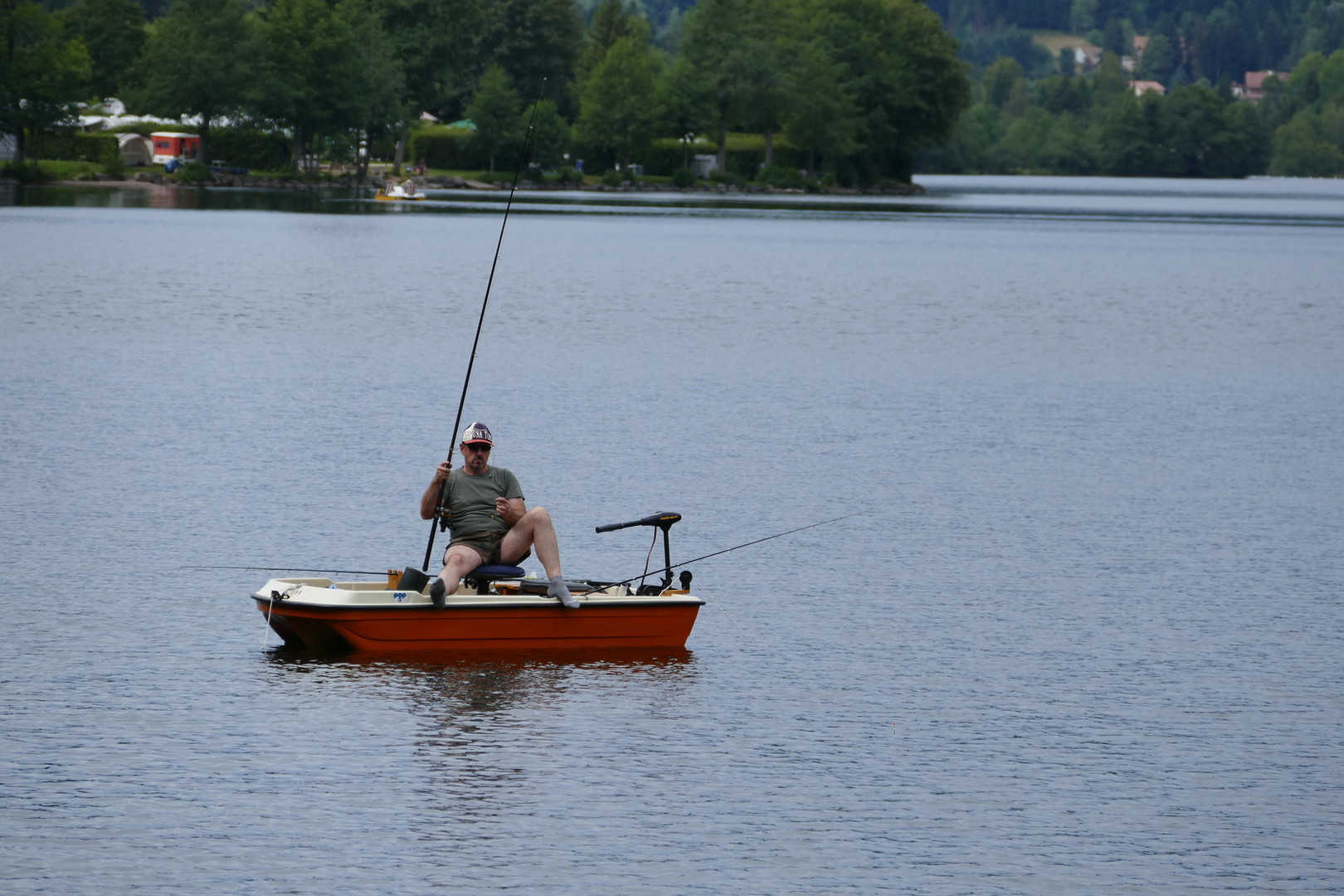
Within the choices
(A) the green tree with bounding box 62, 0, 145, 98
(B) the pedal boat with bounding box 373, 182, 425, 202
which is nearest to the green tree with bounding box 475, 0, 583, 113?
(A) the green tree with bounding box 62, 0, 145, 98

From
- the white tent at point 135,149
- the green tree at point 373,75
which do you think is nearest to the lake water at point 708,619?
the white tent at point 135,149

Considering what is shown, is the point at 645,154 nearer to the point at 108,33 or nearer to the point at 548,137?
the point at 548,137

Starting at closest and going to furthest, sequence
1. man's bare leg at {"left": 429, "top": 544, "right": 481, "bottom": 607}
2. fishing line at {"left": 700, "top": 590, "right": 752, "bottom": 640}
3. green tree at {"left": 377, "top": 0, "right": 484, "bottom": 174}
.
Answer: man's bare leg at {"left": 429, "top": 544, "right": 481, "bottom": 607} < fishing line at {"left": 700, "top": 590, "right": 752, "bottom": 640} < green tree at {"left": 377, "top": 0, "right": 484, "bottom": 174}

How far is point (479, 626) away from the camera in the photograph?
1605 cm

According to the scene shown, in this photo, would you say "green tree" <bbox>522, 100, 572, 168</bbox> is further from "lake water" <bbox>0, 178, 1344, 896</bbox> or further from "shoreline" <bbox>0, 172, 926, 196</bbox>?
"lake water" <bbox>0, 178, 1344, 896</bbox>

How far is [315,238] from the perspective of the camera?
81125 mm

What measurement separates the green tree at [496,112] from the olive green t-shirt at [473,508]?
436ft

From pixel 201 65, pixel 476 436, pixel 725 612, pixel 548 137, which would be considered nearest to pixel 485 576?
pixel 476 436

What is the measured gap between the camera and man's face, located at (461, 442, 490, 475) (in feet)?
54.9

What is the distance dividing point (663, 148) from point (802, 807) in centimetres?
15846

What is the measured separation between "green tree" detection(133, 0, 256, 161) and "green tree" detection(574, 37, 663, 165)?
101 feet

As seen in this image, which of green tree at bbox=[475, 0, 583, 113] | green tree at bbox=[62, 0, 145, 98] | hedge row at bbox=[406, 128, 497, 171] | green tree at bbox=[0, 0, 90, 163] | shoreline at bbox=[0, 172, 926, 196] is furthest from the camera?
green tree at bbox=[475, 0, 583, 113]

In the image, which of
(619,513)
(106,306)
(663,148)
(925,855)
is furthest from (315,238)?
(663,148)

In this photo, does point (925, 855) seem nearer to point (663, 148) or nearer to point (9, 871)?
point (9, 871)
